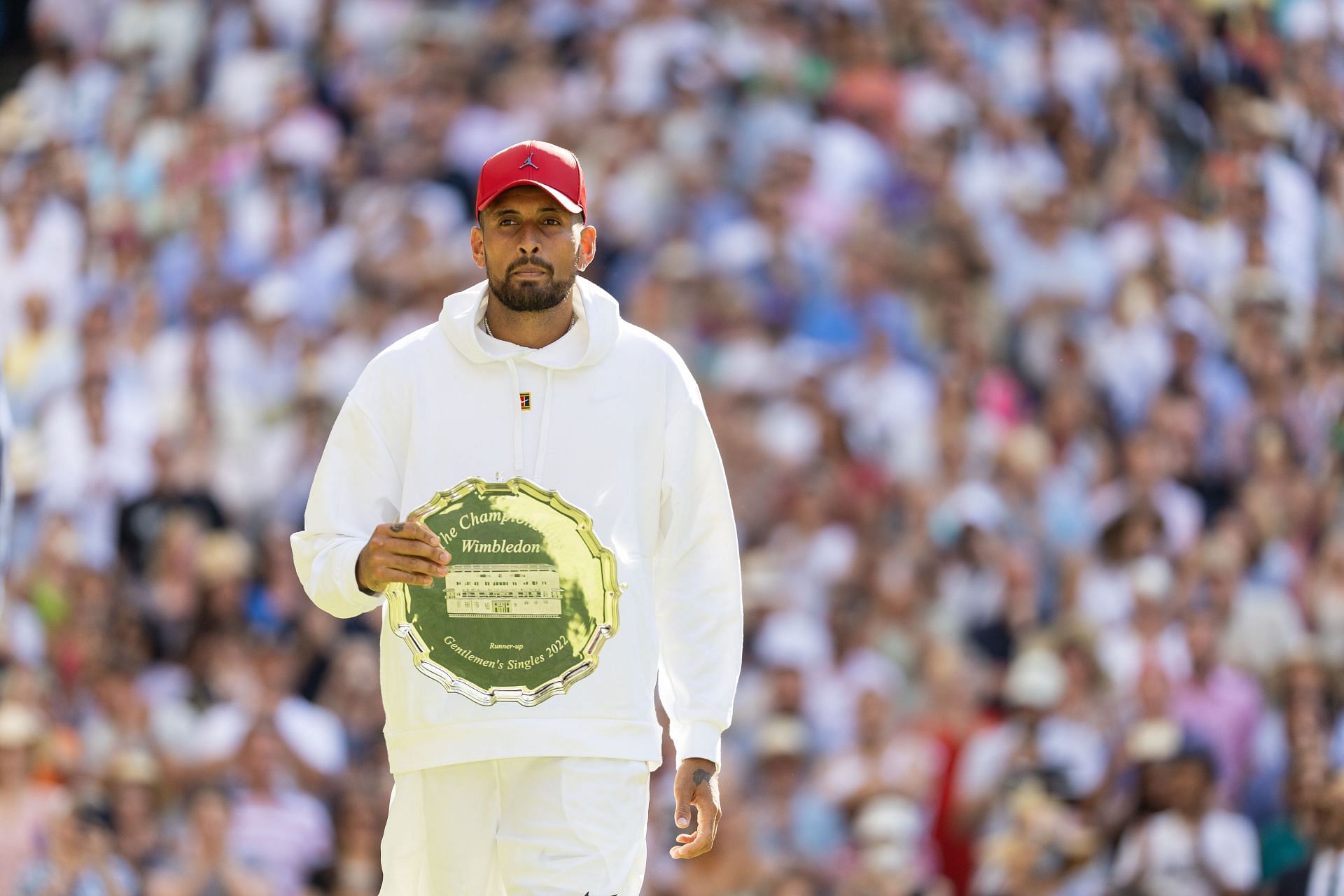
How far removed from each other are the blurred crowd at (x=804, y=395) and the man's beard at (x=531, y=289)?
4.36 metres

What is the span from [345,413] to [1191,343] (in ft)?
24.1

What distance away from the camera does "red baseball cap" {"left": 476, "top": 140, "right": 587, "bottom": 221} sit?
4359 millimetres

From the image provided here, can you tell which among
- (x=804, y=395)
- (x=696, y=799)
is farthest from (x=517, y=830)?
(x=804, y=395)

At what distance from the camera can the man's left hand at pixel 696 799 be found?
14.2 ft

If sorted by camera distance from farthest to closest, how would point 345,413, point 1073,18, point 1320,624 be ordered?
point 1073,18
point 1320,624
point 345,413

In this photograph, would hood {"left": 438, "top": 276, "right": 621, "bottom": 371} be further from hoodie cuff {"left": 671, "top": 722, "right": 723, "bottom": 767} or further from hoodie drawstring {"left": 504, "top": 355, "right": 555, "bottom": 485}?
hoodie cuff {"left": 671, "top": 722, "right": 723, "bottom": 767}

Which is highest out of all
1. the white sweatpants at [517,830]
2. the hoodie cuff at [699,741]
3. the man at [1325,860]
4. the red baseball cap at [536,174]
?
the red baseball cap at [536,174]

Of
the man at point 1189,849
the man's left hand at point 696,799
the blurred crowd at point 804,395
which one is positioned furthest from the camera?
the blurred crowd at point 804,395

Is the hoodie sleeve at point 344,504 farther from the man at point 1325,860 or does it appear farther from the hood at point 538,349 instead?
the man at point 1325,860

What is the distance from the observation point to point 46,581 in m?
9.98

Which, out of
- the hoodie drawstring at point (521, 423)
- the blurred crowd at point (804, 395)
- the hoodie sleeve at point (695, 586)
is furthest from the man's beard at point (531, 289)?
the blurred crowd at point (804, 395)

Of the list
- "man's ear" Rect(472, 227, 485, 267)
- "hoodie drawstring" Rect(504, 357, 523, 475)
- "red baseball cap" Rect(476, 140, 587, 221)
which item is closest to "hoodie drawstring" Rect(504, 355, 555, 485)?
"hoodie drawstring" Rect(504, 357, 523, 475)

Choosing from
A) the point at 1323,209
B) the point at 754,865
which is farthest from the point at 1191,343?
the point at 754,865

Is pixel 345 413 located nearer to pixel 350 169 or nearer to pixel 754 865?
pixel 754 865
